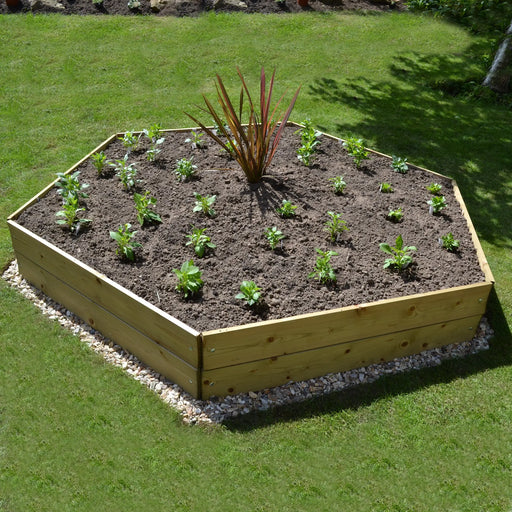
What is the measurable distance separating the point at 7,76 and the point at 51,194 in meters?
3.97

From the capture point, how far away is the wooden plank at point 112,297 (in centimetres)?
427

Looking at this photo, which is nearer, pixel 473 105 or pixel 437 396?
pixel 437 396

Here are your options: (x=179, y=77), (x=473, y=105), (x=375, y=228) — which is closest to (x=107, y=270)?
(x=375, y=228)

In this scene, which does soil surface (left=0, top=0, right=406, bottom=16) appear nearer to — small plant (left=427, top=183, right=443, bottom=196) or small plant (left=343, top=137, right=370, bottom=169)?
small plant (left=343, top=137, right=370, bottom=169)

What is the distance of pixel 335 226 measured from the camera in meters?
5.28

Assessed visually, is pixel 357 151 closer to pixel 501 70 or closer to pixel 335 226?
pixel 335 226

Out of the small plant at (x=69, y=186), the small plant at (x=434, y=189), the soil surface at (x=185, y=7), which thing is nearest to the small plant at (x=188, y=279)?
the small plant at (x=69, y=186)

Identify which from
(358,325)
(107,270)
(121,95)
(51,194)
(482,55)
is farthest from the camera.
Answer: (482,55)

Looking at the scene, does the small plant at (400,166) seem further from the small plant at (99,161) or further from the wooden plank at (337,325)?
the small plant at (99,161)

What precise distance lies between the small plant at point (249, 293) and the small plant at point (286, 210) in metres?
1.15

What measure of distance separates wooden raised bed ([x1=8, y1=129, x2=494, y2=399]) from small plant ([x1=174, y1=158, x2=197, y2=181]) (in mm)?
1531

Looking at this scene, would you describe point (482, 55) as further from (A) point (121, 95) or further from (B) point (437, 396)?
(B) point (437, 396)

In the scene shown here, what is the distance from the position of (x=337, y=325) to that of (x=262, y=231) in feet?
4.05

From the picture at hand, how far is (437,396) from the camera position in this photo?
182 inches
